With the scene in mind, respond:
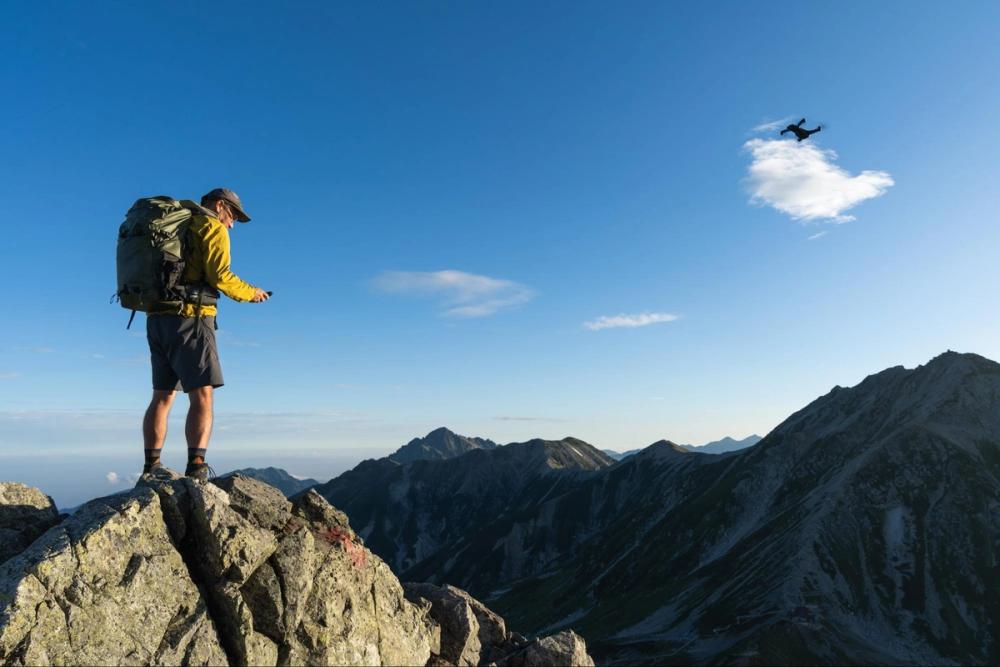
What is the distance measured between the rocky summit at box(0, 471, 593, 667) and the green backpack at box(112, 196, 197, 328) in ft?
11.7

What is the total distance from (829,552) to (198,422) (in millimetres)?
131218

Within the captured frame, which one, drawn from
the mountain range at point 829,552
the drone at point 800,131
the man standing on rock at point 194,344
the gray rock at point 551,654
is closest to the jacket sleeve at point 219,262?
the man standing on rock at point 194,344

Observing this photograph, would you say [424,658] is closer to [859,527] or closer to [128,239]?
[128,239]

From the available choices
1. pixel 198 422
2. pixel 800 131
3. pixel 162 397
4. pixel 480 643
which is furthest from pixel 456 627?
pixel 800 131

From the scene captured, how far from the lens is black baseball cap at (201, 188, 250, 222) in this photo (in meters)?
13.1

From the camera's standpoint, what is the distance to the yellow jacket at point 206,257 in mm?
12180

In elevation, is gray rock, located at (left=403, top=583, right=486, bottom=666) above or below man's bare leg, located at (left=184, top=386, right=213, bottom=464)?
below

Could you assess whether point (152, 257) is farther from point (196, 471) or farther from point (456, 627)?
point (456, 627)

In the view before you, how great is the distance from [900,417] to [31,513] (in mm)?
186264

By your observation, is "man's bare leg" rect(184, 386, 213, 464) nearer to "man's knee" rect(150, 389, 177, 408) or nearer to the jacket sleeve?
"man's knee" rect(150, 389, 177, 408)

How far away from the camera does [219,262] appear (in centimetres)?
1238

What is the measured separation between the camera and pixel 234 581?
1132 centimetres

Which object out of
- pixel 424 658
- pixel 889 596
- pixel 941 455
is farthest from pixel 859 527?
pixel 424 658

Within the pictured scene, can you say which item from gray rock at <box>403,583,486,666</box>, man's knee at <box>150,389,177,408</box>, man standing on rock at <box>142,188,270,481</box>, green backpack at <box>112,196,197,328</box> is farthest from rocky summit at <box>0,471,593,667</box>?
green backpack at <box>112,196,197,328</box>
